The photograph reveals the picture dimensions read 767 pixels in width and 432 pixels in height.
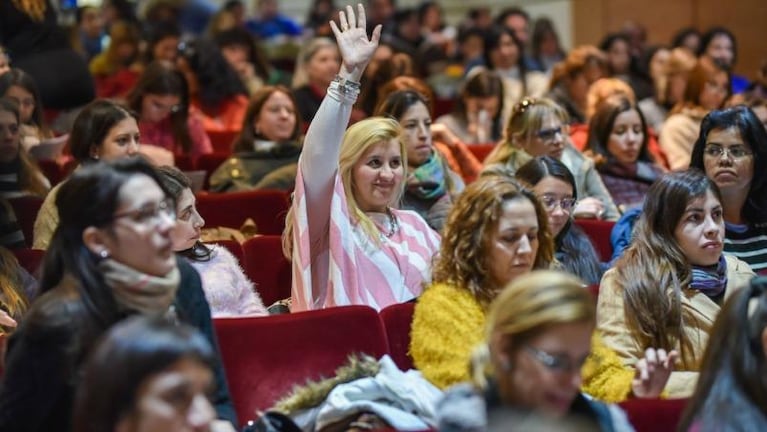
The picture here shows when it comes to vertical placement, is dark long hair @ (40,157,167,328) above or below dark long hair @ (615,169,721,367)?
above

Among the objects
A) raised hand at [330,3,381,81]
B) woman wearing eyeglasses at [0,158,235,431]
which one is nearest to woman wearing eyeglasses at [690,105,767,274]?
raised hand at [330,3,381,81]

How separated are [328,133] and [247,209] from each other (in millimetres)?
1016

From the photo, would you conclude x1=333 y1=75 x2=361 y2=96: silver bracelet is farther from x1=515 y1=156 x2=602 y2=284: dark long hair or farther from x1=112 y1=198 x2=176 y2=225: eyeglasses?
x1=112 y1=198 x2=176 y2=225: eyeglasses

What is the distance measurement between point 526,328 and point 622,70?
213 inches

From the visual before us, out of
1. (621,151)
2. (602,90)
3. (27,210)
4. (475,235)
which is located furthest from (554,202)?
(602,90)

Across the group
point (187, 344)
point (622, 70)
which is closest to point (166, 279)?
point (187, 344)

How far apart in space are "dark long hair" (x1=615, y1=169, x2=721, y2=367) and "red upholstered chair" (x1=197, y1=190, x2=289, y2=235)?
128 cm

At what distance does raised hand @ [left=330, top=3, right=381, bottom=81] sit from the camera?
9.98ft

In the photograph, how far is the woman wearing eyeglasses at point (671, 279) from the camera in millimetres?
2754

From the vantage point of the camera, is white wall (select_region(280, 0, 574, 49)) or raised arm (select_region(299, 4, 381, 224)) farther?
white wall (select_region(280, 0, 574, 49))

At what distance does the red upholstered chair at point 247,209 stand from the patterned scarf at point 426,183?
1.27 ft

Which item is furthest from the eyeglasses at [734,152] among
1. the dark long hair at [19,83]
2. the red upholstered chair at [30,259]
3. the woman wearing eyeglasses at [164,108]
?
the dark long hair at [19,83]

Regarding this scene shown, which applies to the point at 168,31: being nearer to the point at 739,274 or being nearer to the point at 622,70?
the point at 622,70

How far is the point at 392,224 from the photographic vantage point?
10.5 ft
